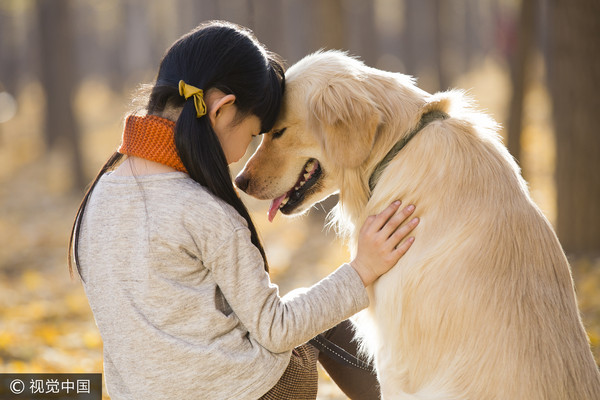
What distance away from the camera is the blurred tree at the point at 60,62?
1285 cm

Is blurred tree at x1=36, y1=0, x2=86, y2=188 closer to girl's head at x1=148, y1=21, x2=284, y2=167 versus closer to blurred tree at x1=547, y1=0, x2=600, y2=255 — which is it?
blurred tree at x1=547, y1=0, x2=600, y2=255

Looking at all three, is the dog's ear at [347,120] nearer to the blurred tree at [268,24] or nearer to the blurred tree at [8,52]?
the blurred tree at [268,24]

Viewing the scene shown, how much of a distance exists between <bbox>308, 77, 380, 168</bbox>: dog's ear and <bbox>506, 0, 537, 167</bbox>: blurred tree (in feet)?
17.3

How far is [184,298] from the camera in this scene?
2.09 metres

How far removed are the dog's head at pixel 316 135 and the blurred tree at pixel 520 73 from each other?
5.05 meters

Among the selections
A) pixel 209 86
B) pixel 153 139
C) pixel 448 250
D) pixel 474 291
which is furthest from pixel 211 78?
pixel 474 291

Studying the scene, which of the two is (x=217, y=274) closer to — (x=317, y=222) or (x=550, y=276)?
(x=550, y=276)

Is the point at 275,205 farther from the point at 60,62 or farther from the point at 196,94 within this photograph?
the point at 60,62

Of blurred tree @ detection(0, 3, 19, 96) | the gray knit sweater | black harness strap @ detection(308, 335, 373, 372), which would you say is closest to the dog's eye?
the gray knit sweater

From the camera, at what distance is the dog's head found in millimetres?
2381

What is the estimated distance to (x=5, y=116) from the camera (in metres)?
26.1

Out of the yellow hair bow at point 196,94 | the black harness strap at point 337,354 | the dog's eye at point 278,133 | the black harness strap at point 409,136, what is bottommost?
the black harness strap at point 337,354

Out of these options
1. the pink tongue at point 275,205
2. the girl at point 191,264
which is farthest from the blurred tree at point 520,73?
the girl at point 191,264

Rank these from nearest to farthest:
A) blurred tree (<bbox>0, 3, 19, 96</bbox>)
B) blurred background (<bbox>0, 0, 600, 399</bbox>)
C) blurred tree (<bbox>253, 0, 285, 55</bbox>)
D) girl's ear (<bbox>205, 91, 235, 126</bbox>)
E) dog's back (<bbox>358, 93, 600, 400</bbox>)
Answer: dog's back (<bbox>358, 93, 600, 400</bbox>) < girl's ear (<bbox>205, 91, 235, 126</bbox>) < blurred background (<bbox>0, 0, 600, 399</bbox>) < blurred tree (<bbox>253, 0, 285, 55</bbox>) < blurred tree (<bbox>0, 3, 19, 96</bbox>)
